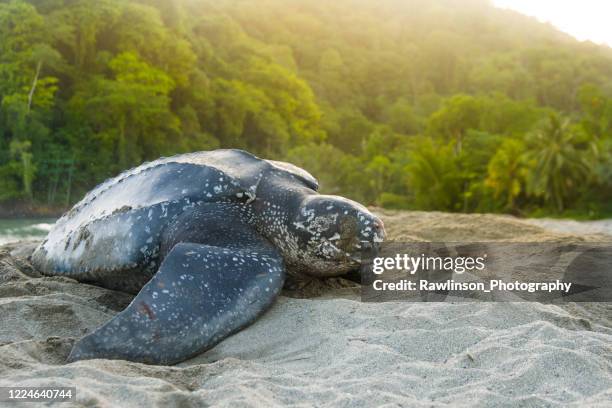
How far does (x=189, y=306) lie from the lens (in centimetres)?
234

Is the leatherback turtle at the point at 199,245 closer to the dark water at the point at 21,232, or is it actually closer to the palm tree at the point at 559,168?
the dark water at the point at 21,232

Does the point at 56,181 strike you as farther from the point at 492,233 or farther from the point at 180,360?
the point at 180,360

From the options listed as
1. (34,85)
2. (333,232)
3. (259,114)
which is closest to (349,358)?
(333,232)

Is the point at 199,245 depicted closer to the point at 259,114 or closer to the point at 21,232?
the point at 21,232

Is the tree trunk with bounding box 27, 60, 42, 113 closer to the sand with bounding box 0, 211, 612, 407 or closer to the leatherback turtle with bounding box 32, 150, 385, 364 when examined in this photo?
the leatherback turtle with bounding box 32, 150, 385, 364

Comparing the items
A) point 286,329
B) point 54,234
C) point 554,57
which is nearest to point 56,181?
point 54,234

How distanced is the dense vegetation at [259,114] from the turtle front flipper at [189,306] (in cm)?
2643

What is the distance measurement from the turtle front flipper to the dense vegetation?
1040 inches

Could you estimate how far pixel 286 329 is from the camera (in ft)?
8.02

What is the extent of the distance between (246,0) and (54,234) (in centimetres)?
6781

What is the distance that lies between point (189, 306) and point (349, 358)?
68 centimetres

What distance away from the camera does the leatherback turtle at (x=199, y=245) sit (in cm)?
226

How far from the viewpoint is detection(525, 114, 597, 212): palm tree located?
1082 inches

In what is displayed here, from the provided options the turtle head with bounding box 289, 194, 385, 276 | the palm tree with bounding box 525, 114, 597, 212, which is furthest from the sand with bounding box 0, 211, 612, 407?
the palm tree with bounding box 525, 114, 597, 212
